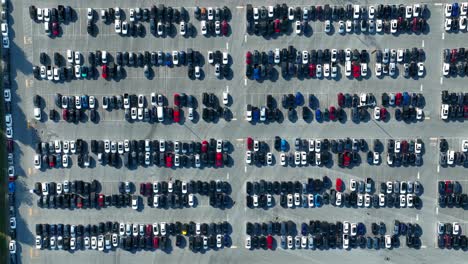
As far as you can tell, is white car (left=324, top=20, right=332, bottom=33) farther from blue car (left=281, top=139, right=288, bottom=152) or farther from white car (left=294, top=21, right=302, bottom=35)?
blue car (left=281, top=139, right=288, bottom=152)

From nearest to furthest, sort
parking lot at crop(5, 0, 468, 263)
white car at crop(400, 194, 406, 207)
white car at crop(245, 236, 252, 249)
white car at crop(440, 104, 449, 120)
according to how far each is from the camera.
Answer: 1. white car at crop(440, 104, 449, 120)
2. parking lot at crop(5, 0, 468, 263)
3. white car at crop(400, 194, 406, 207)
4. white car at crop(245, 236, 252, 249)

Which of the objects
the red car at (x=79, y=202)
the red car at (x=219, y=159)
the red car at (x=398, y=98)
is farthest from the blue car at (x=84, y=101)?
the red car at (x=398, y=98)

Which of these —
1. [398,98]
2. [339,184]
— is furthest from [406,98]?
[339,184]

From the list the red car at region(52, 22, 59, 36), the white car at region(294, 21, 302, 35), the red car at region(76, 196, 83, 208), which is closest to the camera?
the red car at region(52, 22, 59, 36)

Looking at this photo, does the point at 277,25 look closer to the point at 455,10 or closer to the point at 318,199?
the point at 455,10

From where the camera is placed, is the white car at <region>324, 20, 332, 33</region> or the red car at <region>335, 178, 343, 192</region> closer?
the white car at <region>324, 20, 332, 33</region>

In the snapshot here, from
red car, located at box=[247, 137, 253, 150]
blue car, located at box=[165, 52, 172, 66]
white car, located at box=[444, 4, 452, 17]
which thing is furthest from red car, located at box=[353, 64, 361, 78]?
blue car, located at box=[165, 52, 172, 66]

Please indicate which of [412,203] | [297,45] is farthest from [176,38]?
[412,203]

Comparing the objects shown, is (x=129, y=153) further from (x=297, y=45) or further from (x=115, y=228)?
(x=297, y=45)

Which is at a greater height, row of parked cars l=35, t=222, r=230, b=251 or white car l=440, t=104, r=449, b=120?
Answer: white car l=440, t=104, r=449, b=120

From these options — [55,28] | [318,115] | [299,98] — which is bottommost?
[318,115]
